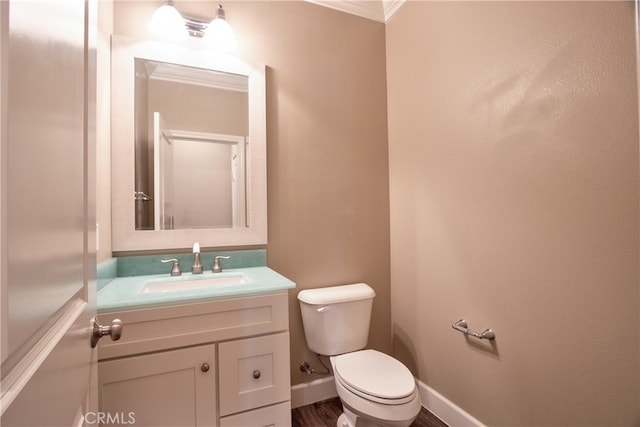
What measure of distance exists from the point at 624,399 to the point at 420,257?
958mm

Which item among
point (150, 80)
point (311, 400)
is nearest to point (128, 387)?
point (311, 400)

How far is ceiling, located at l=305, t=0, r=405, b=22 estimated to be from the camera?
188 centimetres

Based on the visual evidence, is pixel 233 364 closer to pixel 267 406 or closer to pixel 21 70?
pixel 267 406

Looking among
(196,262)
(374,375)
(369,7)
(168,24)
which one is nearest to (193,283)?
(196,262)

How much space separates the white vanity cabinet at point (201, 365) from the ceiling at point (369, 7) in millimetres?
1851

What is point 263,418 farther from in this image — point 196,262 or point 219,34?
point 219,34

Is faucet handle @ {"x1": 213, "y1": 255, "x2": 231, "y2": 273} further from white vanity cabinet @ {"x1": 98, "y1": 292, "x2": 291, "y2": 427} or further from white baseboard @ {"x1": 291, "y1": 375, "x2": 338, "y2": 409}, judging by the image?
white baseboard @ {"x1": 291, "y1": 375, "x2": 338, "y2": 409}

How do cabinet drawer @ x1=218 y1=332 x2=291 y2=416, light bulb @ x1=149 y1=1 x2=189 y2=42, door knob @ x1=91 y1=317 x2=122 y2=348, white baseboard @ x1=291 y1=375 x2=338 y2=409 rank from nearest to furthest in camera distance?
door knob @ x1=91 y1=317 x2=122 y2=348, cabinet drawer @ x1=218 y1=332 x2=291 y2=416, light bulb @ x1=149 y1=1 x2=189 y2=42, white baseboard @ x1=291 y1=375 x2=338 y2=409

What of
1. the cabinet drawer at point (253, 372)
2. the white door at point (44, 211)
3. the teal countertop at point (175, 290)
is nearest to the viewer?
the white door at point (44, 211)

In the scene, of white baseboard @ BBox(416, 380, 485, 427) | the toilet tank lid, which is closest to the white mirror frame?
the toilet tank lid

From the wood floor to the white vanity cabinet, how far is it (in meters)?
0.42

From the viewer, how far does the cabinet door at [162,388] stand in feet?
3.33

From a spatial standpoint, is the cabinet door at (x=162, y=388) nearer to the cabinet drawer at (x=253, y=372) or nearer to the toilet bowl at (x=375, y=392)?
the cabinet drawer at (x=253, y=372)

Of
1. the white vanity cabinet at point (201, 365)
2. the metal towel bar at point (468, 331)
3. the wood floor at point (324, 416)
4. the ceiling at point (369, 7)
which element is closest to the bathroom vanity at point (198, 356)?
the white vanity cabinet at point (201, 365)
